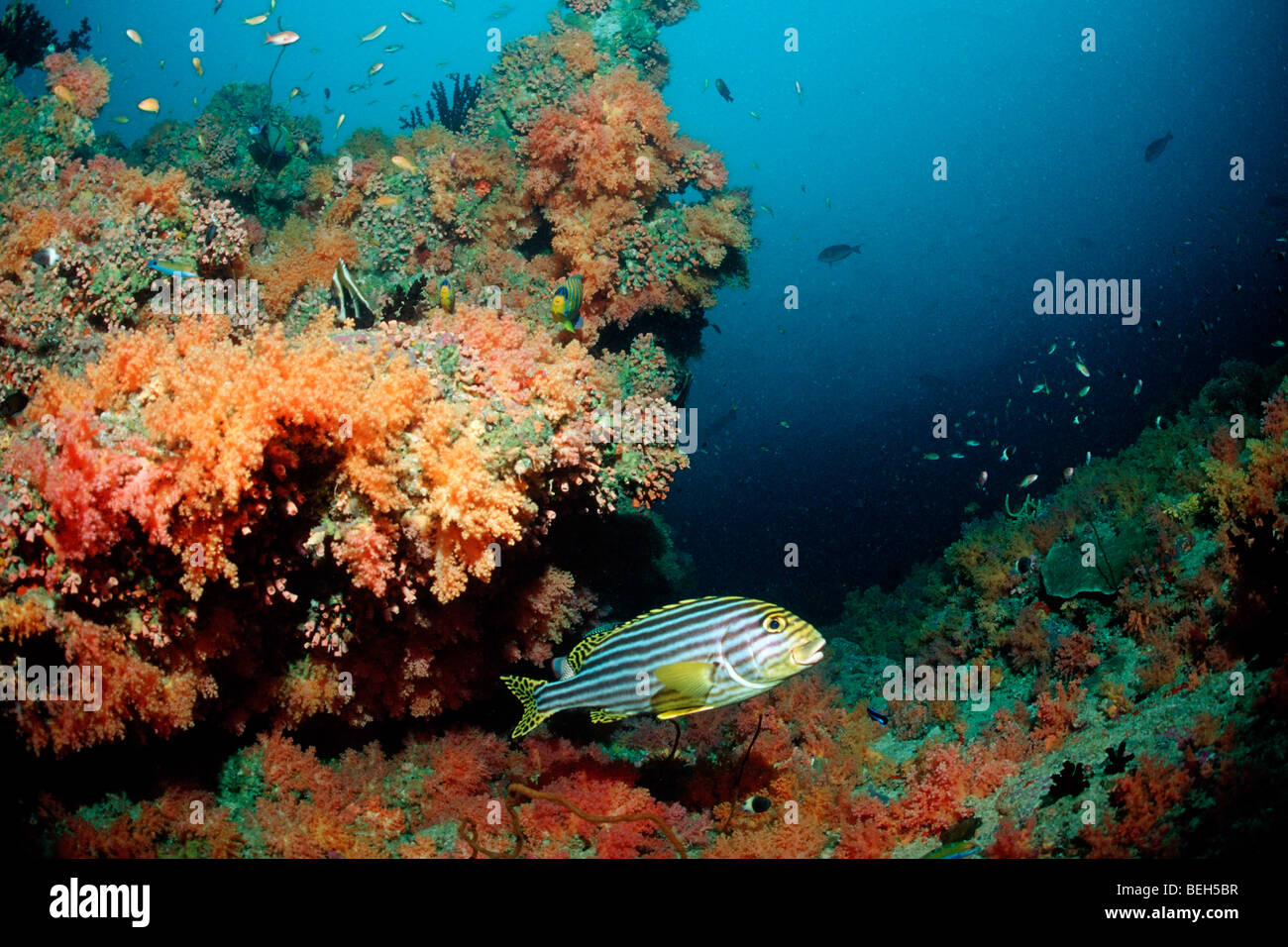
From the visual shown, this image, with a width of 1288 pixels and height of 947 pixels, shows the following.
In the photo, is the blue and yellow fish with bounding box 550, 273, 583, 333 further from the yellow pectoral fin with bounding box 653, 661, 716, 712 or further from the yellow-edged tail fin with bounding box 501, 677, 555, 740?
the yellow pectoral fin with bounding box 653, 661, 716, 712

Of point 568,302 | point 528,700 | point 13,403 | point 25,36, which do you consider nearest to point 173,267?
point 13,403

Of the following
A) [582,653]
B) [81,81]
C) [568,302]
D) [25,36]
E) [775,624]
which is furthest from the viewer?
[25,36]

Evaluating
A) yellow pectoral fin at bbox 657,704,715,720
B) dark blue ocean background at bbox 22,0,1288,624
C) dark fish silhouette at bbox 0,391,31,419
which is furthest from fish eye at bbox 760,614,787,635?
dark blue ocean background at bbox 22,0,1288,624

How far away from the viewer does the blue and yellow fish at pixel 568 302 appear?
5363 mm

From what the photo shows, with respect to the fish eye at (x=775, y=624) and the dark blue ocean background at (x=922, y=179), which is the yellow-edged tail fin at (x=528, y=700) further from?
the dark blue ocean background at (x=922, y=179)

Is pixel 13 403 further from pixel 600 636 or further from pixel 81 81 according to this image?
pixel 81 81

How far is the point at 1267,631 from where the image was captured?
3.76 metres

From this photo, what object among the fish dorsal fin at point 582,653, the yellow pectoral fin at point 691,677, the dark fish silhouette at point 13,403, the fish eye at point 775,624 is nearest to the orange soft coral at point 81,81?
the dark fish silhouette at point 13,403

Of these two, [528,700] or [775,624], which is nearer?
[775,624]

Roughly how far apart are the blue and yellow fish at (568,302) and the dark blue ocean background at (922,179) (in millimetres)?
43657

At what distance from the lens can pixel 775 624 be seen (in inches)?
116

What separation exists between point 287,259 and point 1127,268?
129 metres

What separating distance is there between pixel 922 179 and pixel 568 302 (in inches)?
5765
